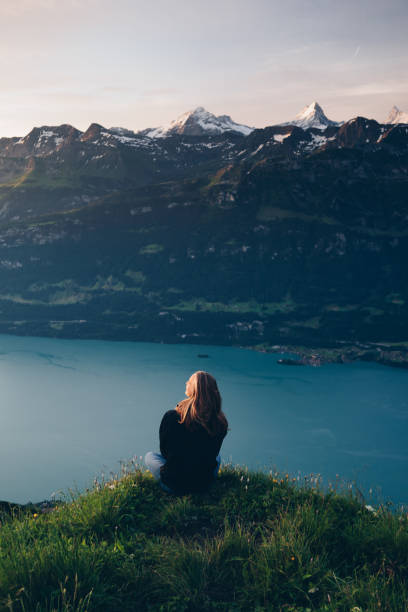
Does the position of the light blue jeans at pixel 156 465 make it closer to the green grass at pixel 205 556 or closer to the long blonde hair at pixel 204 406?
the green grass at pixel 205 556

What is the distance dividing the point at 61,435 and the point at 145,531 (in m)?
81.4

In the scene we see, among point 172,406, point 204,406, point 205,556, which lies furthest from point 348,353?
point 205,556

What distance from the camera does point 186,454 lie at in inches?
254

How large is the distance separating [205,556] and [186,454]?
1.89 metres

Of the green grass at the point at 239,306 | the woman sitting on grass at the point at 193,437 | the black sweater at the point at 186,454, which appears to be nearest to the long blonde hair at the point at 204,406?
the woman sitting on grass at the point at 193,437

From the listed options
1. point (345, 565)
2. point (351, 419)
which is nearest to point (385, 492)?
point (351, 419)

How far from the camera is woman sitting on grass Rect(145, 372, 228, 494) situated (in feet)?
20.4

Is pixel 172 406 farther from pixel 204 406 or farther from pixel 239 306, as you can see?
pixel 239 306

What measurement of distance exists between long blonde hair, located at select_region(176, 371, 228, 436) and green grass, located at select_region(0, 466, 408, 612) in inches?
41.3

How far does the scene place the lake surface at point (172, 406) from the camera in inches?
2623

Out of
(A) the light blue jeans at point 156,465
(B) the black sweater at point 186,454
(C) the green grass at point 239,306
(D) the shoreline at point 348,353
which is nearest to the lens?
(B) the black sweater at point 186,454

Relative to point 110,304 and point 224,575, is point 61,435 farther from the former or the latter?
point 110,304

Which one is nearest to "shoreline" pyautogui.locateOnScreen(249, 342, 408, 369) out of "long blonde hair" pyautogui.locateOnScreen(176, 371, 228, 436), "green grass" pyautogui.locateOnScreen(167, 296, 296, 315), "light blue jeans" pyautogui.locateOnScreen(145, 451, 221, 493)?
"green grass" pyautogui.locateOnScreen(167, 296, 296, 315)

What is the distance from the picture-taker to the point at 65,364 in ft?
419
